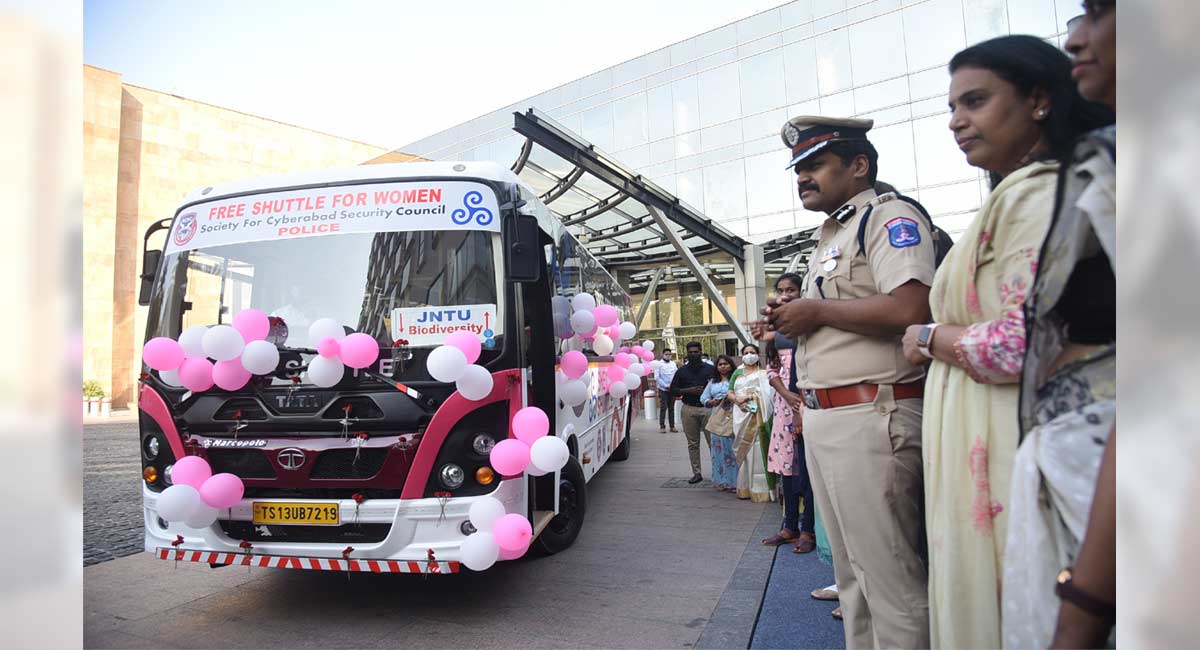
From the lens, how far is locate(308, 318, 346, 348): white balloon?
11.4 ft

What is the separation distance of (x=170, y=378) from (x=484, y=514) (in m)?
2.08

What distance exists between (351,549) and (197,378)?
51.4 inches

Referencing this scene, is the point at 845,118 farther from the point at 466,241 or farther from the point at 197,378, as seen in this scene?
the point at 197,378

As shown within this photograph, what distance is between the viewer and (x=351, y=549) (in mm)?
3416

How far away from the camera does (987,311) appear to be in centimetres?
136

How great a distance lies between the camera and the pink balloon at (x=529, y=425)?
11.7 ft

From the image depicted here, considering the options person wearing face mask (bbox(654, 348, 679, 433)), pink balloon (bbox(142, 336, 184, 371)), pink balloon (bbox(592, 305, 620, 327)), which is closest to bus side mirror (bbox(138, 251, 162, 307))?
pink balloon (bbox(142, 336, 184, 371))

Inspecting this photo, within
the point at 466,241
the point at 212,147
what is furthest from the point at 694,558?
the point at 212,147

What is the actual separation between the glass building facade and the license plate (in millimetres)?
3090

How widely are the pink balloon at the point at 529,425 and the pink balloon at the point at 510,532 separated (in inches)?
16.8

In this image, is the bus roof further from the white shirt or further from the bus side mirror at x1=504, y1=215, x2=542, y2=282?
the white shirt

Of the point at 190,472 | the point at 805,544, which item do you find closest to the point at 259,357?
the point at 190,472

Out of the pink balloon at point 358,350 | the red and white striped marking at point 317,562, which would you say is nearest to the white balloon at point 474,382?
the pink balloon at point 358,350

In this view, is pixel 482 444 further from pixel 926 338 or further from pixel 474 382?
pixel 926 338
